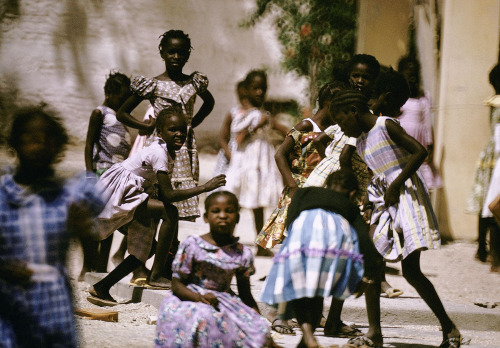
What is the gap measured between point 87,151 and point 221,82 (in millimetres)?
5585

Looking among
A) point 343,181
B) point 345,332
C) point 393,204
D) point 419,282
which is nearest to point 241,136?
point 345,332

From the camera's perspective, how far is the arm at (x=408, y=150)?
528 centimetres

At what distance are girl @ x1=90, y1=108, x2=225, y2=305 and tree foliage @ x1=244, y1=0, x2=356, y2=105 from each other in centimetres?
570

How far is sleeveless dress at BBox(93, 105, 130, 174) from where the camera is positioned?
7.82 m

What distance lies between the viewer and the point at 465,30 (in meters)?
10.0

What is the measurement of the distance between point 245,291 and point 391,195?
47.1 inches

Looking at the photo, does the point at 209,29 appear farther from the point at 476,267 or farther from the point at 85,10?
the point at 476,267

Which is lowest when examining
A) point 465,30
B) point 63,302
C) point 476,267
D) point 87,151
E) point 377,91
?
point 476,267

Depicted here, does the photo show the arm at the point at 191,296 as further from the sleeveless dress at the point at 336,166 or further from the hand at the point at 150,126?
the hand at the point at 150,126

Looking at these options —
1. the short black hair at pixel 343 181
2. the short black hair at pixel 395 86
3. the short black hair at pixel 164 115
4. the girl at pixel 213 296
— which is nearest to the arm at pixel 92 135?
the short black hair at pixel 164 115

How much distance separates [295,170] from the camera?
257 inches

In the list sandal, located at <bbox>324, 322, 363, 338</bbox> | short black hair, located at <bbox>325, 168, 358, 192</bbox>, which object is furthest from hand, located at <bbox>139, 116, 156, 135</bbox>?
short black hair, located at <bbox>325, 168, 358, 192</bbox>

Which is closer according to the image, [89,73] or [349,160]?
[349,160]

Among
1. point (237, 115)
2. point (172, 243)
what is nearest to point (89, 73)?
point (237, 115)
